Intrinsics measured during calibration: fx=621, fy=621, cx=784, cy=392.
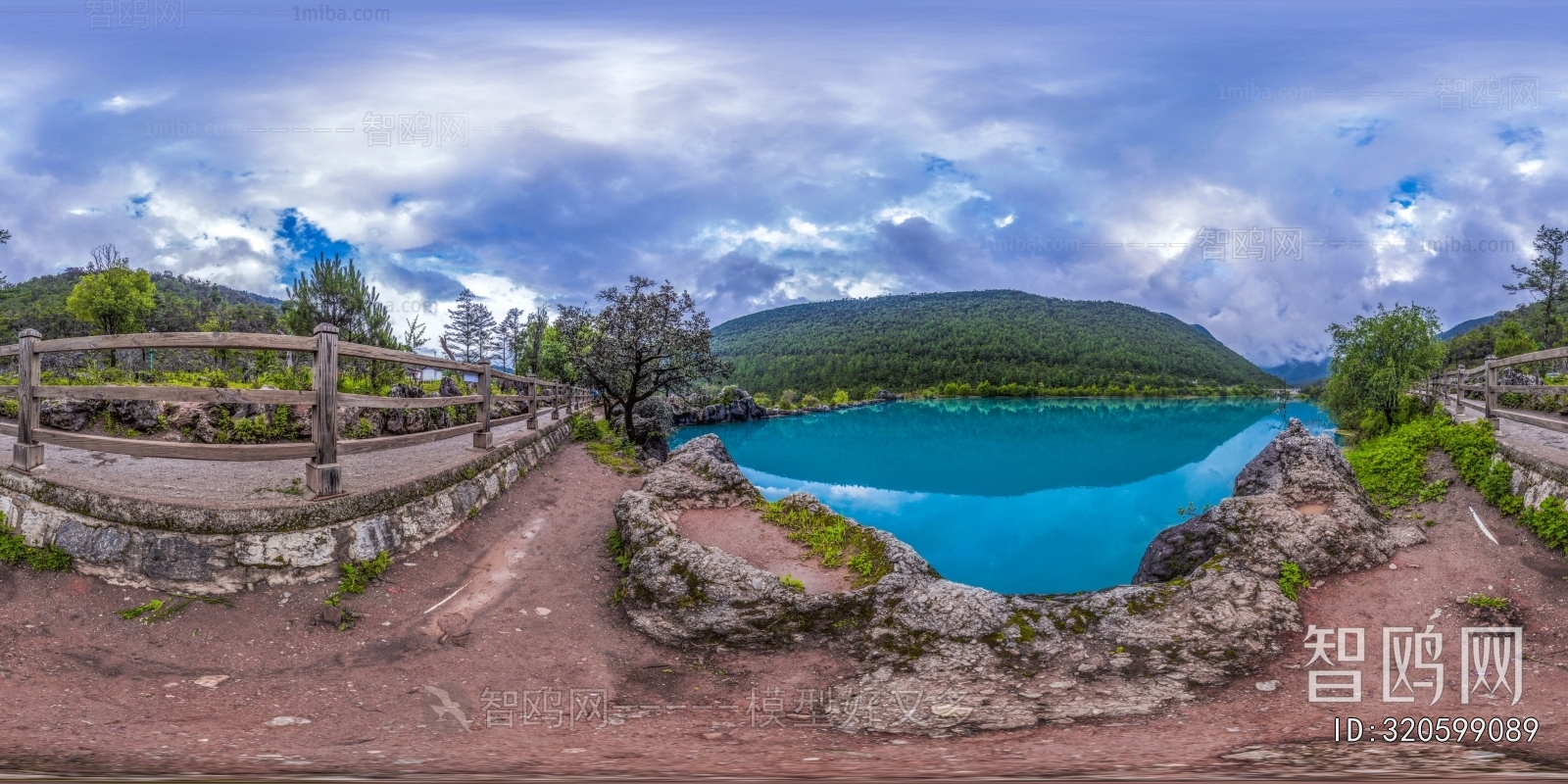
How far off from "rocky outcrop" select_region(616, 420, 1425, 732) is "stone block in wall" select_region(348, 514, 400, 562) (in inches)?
85.0

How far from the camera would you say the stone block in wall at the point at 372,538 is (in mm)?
5305

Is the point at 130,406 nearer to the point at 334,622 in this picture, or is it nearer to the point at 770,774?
the point at 334,622

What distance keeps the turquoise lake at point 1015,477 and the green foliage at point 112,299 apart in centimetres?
2445

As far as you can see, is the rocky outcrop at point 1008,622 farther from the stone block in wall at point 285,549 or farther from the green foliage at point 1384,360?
the green foliage at point 1384,360

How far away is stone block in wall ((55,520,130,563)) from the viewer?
4691 millimetres

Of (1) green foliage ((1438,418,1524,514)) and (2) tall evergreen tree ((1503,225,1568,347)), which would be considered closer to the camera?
(1) green foliage ((1438,418,1524,514))

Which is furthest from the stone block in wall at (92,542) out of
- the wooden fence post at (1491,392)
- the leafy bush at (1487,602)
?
the wooden fence post at (1491,392)

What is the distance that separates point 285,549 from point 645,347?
38.0ft

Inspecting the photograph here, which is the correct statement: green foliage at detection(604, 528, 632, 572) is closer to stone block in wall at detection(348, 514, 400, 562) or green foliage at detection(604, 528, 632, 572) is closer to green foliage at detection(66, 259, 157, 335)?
stone block in wall at detection(348, 514, 400, 562)

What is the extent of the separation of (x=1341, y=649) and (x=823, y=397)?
225 feet

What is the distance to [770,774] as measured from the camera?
3.02m

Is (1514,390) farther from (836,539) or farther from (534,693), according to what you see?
(534,693)

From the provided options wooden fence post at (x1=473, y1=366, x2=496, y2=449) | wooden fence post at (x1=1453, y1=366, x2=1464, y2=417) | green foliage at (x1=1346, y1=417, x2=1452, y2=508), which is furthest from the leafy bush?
wooden fence post at (x1=473, y1=366, x2=496, y2=449)

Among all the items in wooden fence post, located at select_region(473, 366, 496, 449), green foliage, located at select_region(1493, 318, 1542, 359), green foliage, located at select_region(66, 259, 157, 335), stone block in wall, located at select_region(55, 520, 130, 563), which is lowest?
stone block in wall, located at select_region(55, 520, 130, 563)
